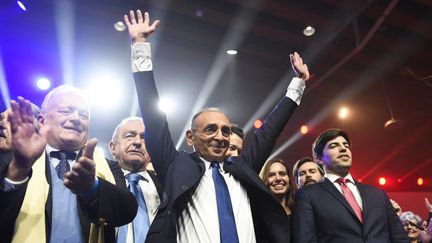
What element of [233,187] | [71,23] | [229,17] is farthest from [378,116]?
[233,187]

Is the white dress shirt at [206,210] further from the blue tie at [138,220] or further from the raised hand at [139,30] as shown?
the blue tie at [138,220]

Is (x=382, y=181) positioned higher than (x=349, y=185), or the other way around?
(x=382, y=181)

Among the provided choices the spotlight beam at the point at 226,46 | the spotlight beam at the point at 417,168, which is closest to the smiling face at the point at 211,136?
the spotlight beam at the point at 226,46

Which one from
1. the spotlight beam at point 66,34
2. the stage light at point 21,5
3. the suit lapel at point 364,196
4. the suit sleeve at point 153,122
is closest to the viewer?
the suit sleeve at point 153,122

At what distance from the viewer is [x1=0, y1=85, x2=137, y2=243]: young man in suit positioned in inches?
53.1

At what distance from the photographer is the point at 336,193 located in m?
2.36

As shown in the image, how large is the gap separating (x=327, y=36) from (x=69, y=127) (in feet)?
15.8

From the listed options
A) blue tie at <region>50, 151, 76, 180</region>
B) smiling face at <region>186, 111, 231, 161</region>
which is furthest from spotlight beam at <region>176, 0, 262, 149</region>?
blue tie at <region>50, 151, 76, 180</region>

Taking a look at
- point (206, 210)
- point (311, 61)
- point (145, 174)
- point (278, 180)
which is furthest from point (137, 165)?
point (311, 61)

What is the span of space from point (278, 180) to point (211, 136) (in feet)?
3.68

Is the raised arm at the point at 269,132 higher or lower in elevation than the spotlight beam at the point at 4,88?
lower

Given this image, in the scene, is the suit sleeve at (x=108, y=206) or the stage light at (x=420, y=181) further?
the stage light at (x=420, y=181)

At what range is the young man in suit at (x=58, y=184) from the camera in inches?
53.1

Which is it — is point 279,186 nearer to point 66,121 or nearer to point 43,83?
point 66,121
